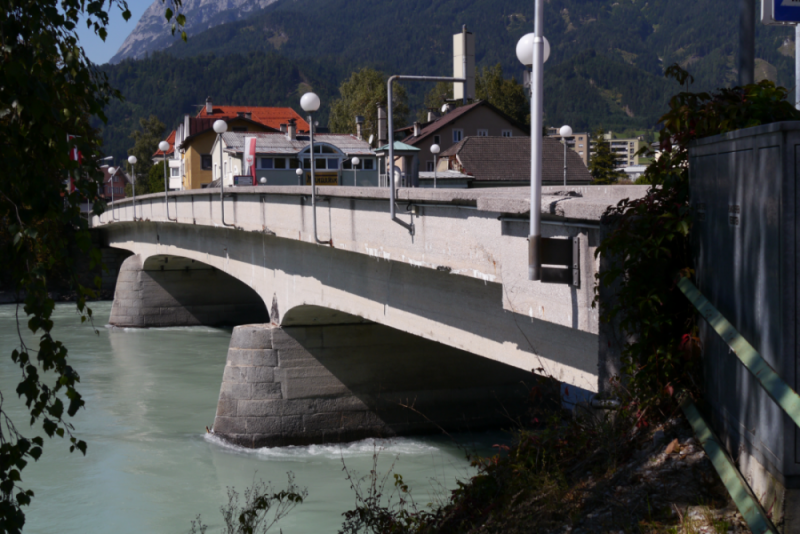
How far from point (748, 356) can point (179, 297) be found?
28.9 metres

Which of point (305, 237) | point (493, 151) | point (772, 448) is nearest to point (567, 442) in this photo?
point (772, 448)

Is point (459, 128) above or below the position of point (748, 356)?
above

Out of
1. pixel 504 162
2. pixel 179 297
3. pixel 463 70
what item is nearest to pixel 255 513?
pixel 463 70

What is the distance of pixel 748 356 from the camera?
151 inches

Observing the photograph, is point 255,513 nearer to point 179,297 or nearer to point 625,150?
point 179,297

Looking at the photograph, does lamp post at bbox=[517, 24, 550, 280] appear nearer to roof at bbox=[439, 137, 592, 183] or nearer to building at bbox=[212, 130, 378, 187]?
building at bbox=[212, 130, 378, 187]

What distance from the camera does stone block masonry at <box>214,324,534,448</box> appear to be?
46.3 feet

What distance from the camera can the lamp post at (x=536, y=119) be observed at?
5.63 metres

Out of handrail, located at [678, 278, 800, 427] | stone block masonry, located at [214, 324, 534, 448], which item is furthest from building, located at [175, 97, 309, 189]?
handrail, located at [678, 278, 800, 427]

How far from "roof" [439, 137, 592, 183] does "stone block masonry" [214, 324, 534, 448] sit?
3277cm

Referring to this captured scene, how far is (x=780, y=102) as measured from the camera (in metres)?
4.63

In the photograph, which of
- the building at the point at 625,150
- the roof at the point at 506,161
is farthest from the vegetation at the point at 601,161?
the roof at the point at 506,161

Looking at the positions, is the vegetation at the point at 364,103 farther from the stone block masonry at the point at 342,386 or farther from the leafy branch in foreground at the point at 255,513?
the leafy branch in foreground at the point at 255,513

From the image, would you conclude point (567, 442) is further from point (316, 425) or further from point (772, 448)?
point (316, 425)
